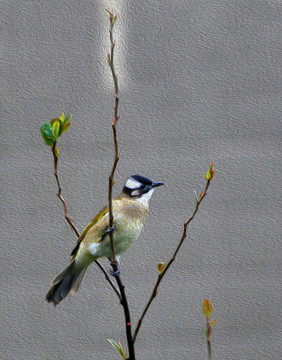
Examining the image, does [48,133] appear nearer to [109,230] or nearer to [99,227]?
[109,230]

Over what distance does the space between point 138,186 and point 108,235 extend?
0.11 meters

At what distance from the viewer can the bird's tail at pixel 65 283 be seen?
0.83 meters

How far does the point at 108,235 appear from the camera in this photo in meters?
0.79

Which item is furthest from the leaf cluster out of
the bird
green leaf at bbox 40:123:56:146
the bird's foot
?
the bird

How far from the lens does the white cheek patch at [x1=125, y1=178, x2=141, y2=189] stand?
0.83m

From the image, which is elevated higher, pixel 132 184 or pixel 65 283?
pixel 132 184

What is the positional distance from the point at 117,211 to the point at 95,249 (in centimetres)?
8

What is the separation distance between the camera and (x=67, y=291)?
834 millimetres

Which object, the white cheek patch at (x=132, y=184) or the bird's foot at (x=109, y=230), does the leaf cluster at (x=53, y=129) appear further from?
the white cheek patch at (x=132, y=184)

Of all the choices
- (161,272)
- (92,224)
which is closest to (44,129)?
(161,272)

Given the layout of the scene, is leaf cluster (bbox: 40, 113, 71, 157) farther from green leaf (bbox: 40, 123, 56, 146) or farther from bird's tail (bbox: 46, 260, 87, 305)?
bird's tail (bbox: 46, 260, 87, 305)

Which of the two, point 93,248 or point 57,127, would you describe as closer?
point 57,127

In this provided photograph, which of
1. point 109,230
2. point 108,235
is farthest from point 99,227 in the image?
point 109,230

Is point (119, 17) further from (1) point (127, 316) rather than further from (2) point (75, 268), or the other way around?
(1) point (127, 316)
